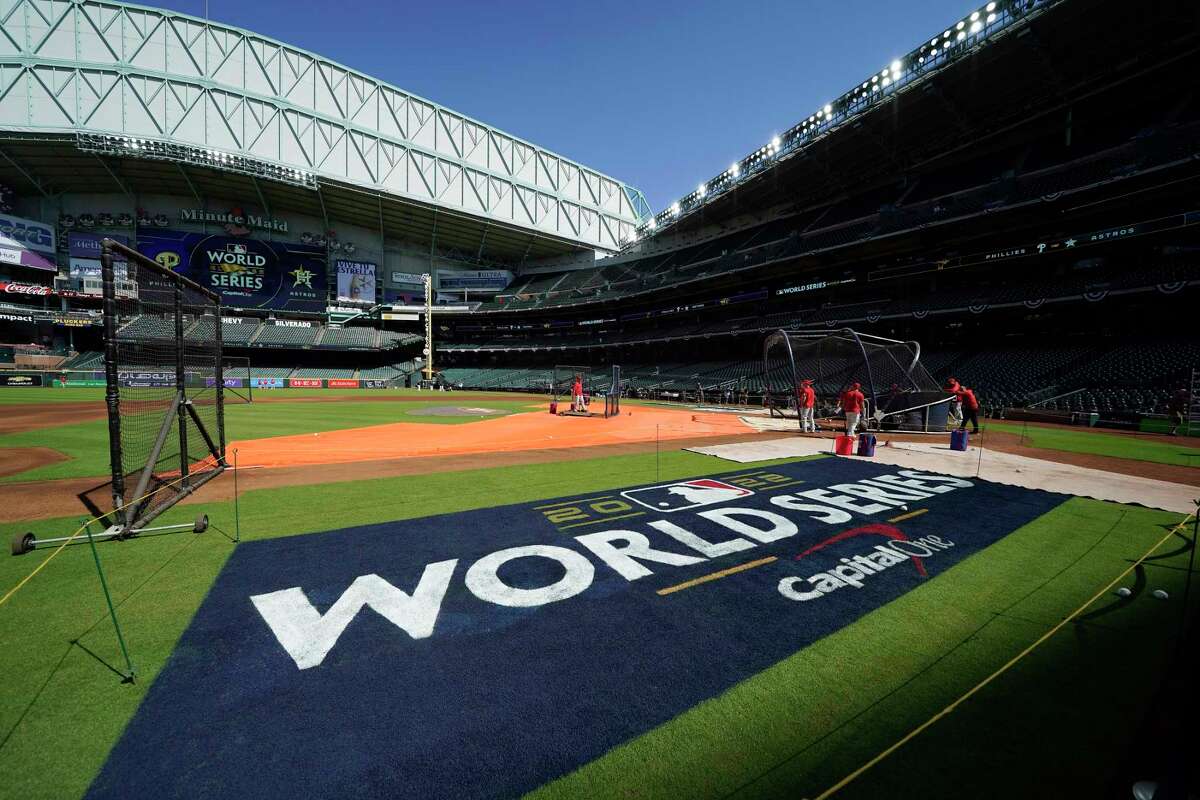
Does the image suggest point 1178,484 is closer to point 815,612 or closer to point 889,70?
point 815,612

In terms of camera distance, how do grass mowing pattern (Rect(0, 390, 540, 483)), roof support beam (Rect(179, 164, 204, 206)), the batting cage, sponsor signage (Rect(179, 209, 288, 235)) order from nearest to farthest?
grass mowing pattern (Rect(0, 390, 540, 483)) < the batting cage < roof support beam (Rect(179, 164, 204, 206)) < sponsor signage (Rect(179, 209, 288, 235))

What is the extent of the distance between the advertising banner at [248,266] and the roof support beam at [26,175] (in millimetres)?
8859

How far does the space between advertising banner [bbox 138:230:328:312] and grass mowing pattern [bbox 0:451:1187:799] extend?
65156 mm

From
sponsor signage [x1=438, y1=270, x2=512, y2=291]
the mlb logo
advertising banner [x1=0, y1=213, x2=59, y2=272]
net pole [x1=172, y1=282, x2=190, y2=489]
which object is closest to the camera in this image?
the mlb logo

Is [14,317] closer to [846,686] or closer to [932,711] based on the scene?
[846,686]

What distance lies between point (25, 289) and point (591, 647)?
243 feet

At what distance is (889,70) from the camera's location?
2838cm

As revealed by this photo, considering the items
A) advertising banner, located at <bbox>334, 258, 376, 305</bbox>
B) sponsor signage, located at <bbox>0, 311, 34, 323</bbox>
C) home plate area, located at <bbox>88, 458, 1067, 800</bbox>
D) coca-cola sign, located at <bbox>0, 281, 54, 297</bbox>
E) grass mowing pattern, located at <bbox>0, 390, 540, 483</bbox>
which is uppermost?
advertising banner, located at <bbox>334, 258, 376, 305</bbox>

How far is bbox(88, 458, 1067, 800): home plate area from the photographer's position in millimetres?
2217

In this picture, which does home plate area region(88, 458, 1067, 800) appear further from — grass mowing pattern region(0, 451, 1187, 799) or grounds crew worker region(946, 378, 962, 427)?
grounds crew worker region(946, 378, 962, 427)

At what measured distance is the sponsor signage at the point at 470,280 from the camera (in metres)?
65.9

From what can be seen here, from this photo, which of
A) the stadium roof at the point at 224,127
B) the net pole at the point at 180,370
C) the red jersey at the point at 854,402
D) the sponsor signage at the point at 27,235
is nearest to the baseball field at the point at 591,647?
the net pole at the point at 180,370

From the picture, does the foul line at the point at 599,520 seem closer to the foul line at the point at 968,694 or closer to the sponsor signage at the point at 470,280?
the foul line at the point at 968,694

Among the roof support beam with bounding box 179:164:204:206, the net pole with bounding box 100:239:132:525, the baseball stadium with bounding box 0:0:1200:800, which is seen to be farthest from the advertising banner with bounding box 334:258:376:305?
the net pole with bounding box 100:239:132:525
